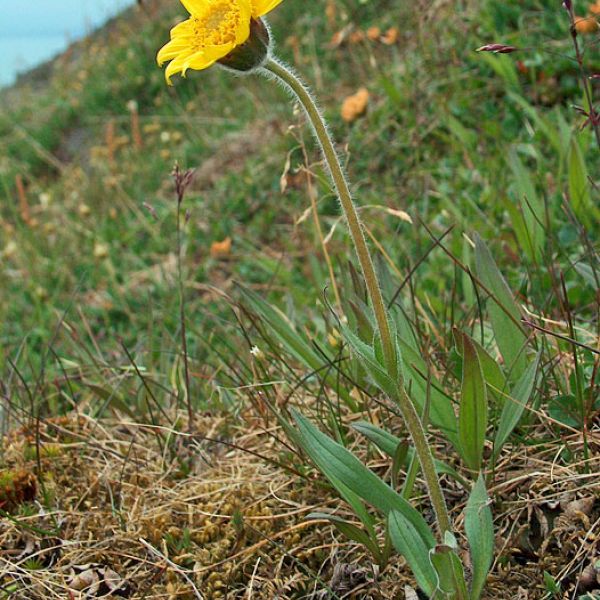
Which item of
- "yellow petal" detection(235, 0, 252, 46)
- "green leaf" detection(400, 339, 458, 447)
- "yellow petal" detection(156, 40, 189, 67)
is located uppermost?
"yellow petal" detection(156, 40, 189, 67)

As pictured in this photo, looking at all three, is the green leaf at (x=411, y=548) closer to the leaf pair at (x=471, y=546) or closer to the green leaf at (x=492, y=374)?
the leaf pair at (x=471, y=546)

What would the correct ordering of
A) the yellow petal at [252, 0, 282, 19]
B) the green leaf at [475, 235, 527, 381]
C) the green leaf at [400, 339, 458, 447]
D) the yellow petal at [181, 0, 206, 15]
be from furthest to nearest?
the green leaf at [475, 235, 527, 381] → the green leaf at [400, 339, 458, 447] → the yellow petal at [181, 0, 206, 15] → the yellow petal at [252, 0, 282, 19]

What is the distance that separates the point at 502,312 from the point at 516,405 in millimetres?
271

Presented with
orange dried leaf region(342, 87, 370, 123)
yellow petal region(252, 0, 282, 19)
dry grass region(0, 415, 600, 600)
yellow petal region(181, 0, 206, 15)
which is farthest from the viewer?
orange dried leaf region(342, 87, 370, 123)

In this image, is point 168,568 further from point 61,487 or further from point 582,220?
point 582,220

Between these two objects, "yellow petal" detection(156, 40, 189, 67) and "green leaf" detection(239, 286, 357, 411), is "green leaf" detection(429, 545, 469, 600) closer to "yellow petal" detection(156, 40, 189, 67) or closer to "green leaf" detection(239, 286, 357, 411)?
"green leaf" detection(239, 286, 357, 411)

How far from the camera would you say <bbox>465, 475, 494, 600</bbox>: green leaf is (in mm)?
1240

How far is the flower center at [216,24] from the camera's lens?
1.19 meters

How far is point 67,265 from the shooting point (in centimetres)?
496

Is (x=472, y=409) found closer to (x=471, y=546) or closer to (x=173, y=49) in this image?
(x=471, y=546)

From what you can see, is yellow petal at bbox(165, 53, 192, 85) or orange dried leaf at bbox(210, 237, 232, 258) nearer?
yellow petal at bbox(165, 53, 192, 85)

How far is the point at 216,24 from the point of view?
4.02 ft

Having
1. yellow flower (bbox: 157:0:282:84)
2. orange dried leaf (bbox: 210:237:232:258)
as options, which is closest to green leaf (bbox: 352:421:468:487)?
yellow flower (bbox: 157:0:282:84)

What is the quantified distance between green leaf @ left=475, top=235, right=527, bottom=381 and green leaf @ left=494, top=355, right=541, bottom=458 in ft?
0.62
